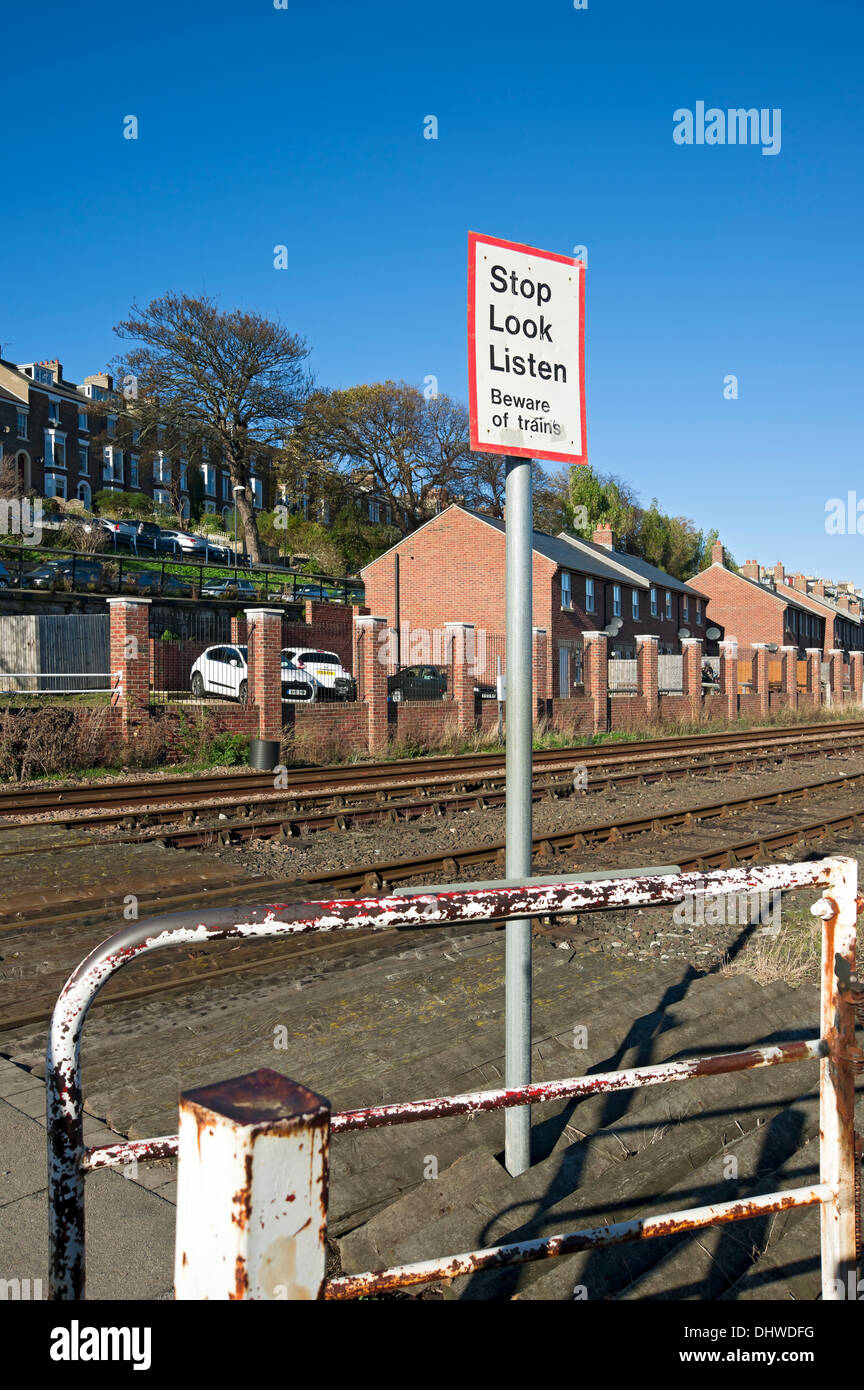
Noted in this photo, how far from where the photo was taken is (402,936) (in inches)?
327

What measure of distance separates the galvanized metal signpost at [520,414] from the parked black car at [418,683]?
23.7 metres

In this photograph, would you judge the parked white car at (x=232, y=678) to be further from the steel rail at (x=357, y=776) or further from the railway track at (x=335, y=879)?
the railway track at (x=335, y=879)

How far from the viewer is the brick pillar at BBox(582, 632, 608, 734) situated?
103 feet

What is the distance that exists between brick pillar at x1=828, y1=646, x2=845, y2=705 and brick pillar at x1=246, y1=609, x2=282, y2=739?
36582mm

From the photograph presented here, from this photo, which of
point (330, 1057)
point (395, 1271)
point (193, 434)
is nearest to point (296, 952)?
point (330, 1057)

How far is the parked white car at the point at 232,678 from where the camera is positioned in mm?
25652

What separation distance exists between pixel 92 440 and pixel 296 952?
59.5 metres

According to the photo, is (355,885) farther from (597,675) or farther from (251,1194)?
(597,675)

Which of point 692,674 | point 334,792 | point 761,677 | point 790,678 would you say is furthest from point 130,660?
point 790,678

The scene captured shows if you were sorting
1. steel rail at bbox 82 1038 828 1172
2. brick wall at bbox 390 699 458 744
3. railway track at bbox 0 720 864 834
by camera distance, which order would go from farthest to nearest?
brick wall at bbox 390 699 458 744
railway track at bbox 0 720 864 834
steel rail at bbox 82 1038 828 1172

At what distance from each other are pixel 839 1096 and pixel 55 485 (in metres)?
62.3

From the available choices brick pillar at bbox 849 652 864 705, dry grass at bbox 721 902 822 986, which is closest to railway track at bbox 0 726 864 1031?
dry grass at bbox 721 902 822 986

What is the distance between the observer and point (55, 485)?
193ft

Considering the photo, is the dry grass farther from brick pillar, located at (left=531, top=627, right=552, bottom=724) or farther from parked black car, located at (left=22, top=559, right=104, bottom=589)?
parked black car, located at (left=22, top=559, right=104, bottom=589)
